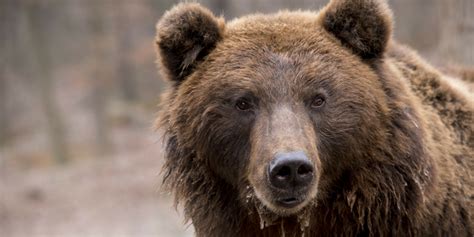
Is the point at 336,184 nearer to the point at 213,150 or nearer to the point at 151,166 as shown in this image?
the point at 213,150

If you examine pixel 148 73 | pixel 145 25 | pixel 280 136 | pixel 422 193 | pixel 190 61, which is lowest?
pixel 422 193

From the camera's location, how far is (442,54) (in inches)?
335

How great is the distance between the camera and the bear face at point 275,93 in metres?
4.66

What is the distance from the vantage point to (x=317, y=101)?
4785 mm

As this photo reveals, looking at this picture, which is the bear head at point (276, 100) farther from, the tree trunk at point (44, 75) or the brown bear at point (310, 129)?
the tree trunk at point (44, 75)

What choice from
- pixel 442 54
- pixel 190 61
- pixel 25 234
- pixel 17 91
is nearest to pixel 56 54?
pixel 17 91

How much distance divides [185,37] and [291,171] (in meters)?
1.34

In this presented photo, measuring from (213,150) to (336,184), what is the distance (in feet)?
2.71

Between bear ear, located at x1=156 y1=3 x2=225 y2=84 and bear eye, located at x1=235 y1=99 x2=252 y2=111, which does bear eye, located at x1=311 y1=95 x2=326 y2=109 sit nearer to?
bear eye, located at x1=235 y1=99 x2=252 y2=111

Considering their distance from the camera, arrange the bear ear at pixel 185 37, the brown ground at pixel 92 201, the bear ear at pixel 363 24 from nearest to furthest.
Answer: the bear ear at pixel 363 24, the bear ear at pixel 185 37, the brown ground at pixel 92 201

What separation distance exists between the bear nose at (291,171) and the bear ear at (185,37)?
1.17 meters

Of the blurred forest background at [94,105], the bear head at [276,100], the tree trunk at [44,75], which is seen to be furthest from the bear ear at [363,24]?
the tree trunk at [44,75]

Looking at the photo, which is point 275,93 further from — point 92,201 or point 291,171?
point 92,201

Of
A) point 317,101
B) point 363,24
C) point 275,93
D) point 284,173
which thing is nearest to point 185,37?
point 275,93
